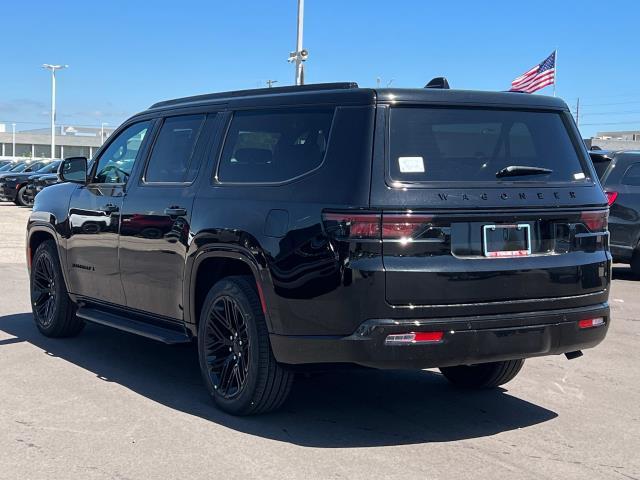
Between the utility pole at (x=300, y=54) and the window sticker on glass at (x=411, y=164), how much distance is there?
19.0 meters

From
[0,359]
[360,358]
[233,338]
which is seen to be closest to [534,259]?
[360,358]

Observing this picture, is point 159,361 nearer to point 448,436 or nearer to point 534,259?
point 448,436

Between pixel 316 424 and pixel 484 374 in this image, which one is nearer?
pixel 316 424

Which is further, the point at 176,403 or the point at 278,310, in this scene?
the point at 176,403

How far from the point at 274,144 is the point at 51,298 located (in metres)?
3.42

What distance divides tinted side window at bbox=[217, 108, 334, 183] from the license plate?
1.04 meters

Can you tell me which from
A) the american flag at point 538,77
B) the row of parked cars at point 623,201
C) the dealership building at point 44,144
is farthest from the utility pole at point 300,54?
the dealership building at point 44,144

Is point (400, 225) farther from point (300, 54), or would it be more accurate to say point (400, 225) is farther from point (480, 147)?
point (300, 54)

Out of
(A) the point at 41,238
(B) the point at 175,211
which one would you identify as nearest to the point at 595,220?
(B) the point at 175,211

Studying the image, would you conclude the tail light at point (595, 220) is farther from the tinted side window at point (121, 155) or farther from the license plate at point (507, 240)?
the tinted side window at point (121, 155)

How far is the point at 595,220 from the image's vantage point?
514 centimetres

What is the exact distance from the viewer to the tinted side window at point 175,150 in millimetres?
5977

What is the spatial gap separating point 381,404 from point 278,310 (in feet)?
4.30

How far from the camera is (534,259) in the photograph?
15.8 ft
